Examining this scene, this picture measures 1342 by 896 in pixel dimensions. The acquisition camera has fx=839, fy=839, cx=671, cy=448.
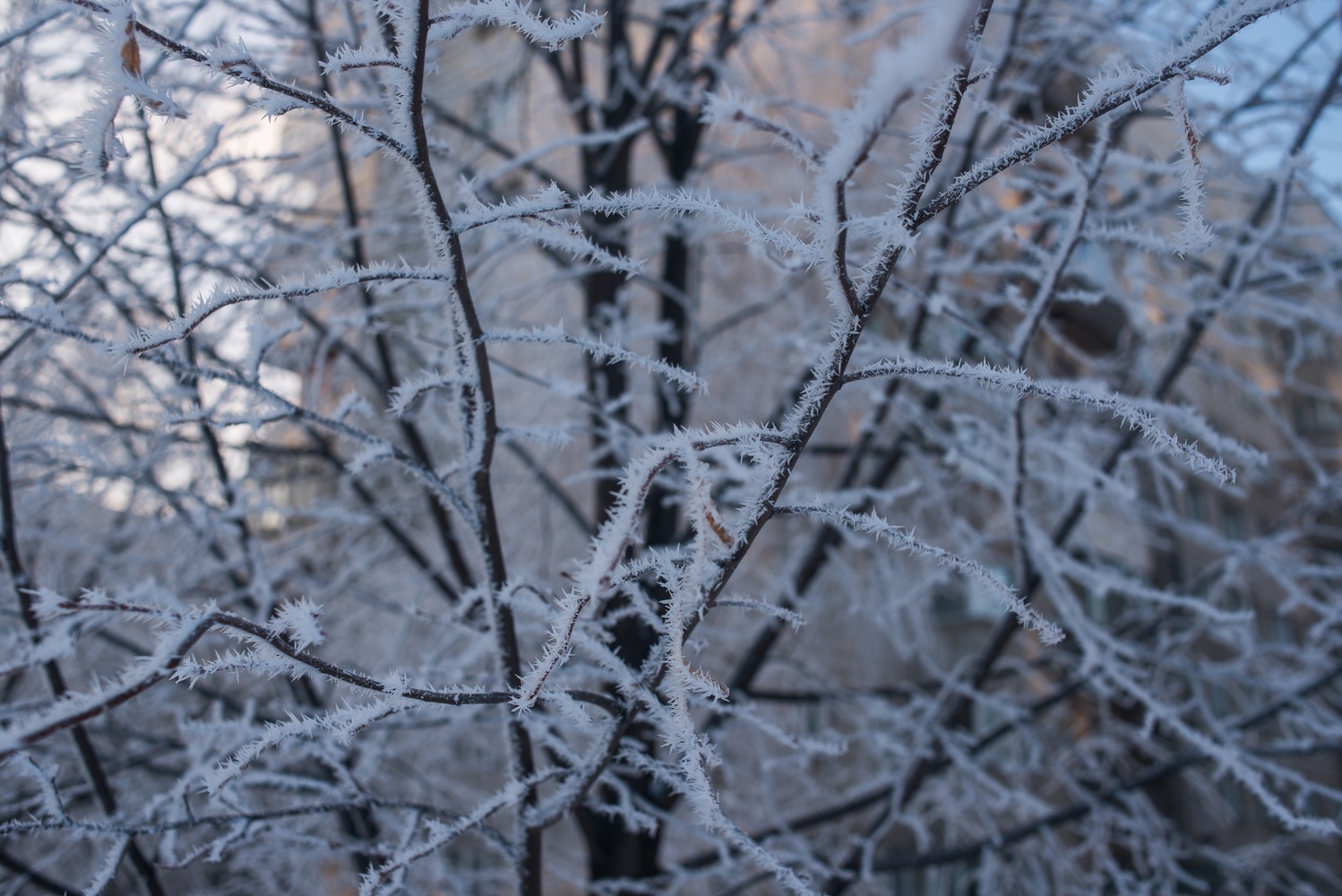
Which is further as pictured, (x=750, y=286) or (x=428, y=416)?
(x=750, y=286)

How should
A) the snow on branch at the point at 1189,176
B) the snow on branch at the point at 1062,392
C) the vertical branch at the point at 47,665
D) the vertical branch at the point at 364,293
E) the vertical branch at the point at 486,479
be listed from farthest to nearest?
the vertical branch at the point at 364,293 → the vertical branch at the point at 47,665 → the vertical branch at the point at 486,479 → the snow on branch at the point at 1062,392 → the snow on branch at the point at 1189,176

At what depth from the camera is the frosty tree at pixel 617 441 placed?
35.1 inches

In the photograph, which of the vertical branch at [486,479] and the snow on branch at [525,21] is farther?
the vertical branch at [486,479]

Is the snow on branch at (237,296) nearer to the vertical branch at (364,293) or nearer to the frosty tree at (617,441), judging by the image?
the frosty tree at (617,441)

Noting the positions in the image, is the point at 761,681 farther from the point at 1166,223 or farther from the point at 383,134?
the point at 383,134

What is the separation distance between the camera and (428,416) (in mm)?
1859

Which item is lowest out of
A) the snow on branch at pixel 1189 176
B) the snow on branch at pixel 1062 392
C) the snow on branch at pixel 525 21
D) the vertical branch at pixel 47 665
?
the vertical branch at pixel 47 665

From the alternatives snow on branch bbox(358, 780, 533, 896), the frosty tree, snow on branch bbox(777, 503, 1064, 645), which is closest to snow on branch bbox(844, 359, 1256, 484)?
the frosty tree

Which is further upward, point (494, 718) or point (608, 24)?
point (608, 24)

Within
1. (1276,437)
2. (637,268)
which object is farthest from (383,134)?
(1276,437)

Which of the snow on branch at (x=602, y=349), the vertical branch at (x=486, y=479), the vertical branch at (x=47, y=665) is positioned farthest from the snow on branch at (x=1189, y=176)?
the vertical branch at (x=47, y=665)

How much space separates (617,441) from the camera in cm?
207

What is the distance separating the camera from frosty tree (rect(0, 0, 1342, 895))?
89 cm

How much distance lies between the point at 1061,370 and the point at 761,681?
3592mm
